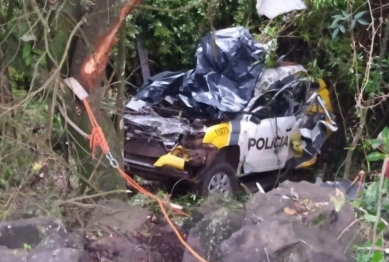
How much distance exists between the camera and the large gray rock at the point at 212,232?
401cm

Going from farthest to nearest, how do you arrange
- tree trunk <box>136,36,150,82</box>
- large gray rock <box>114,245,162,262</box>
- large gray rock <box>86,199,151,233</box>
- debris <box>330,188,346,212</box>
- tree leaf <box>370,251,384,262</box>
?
tree trunk <box>136,36,150,82</box> → large gray rock <box>86,199,151,233</box> → large gray rock <box>114,245,162,262</box> → debris <box>330,188,346,212</box> → tree leaf <box>370,251,384,262</box>

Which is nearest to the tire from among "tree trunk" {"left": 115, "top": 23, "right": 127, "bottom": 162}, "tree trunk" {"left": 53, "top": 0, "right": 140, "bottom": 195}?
"tree trunk" {"left": 115, "top": 23, "right": 127, "bottom": 162}

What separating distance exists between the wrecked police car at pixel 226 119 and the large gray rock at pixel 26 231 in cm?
364

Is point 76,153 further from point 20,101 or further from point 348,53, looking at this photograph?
point 348,53

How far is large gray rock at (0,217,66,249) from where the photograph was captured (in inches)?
157

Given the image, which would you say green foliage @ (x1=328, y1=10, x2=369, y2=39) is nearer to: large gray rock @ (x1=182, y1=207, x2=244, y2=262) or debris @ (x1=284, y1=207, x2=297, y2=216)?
debris @ (x1=284, y1=207, x2=297, y2=216)

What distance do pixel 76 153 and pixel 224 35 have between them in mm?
4160

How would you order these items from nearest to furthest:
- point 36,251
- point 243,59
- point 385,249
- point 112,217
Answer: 1. point 385,249
2. point 36,251
3. point 112,217
4. point 243,59

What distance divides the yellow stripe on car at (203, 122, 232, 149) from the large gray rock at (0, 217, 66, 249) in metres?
3.90

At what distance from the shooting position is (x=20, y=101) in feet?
15.5

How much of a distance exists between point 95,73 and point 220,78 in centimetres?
378

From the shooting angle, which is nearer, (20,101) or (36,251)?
(36,251)

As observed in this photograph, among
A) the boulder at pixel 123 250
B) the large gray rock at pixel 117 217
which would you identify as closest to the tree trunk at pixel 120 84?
the large gray rock at pixel 117 217

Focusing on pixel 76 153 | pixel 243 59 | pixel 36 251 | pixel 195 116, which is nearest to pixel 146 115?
pixel 195 116
